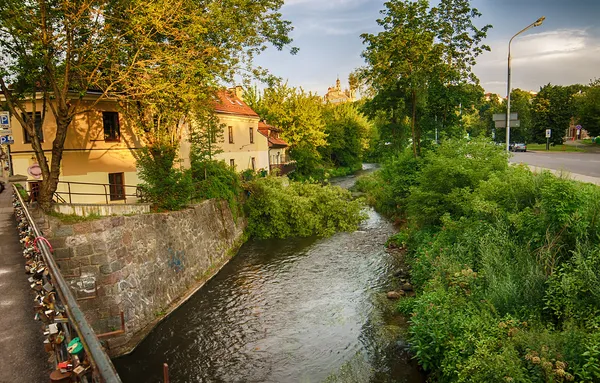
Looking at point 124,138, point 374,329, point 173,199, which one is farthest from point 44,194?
point 374,329

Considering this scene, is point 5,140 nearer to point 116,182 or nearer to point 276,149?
point 116,182

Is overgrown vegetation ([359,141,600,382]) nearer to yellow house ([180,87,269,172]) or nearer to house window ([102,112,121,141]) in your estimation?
house window ([102,112,121,141])

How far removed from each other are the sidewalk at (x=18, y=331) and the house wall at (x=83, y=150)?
13652 mm

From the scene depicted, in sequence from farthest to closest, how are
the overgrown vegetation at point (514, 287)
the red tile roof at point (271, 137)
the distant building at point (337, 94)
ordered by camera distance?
1. the distant building at point (337, 94)
2. the red tile roof at point (271, 137)
3. the overgrown vegetation at point (514, 287)

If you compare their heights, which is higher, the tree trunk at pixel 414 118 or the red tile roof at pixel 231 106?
the red tile roof at pixel 231 106

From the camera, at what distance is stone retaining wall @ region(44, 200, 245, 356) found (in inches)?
474

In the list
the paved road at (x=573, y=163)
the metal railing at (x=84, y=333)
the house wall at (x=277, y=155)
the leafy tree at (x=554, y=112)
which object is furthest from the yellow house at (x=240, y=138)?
the leafy tree at (x=554, y=112)

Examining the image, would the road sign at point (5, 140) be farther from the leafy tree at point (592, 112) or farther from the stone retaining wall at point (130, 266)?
the leafy tree at point (592, 112)

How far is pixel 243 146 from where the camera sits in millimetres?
36469

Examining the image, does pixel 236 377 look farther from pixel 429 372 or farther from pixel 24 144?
pixel 24 144

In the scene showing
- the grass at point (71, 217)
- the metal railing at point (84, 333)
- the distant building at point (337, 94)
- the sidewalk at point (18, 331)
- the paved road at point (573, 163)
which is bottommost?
the sidewalk at point (18, 331)

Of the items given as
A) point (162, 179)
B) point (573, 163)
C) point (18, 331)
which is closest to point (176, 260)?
point (162, 179)

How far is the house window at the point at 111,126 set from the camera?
2206cm

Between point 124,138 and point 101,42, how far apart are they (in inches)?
324
